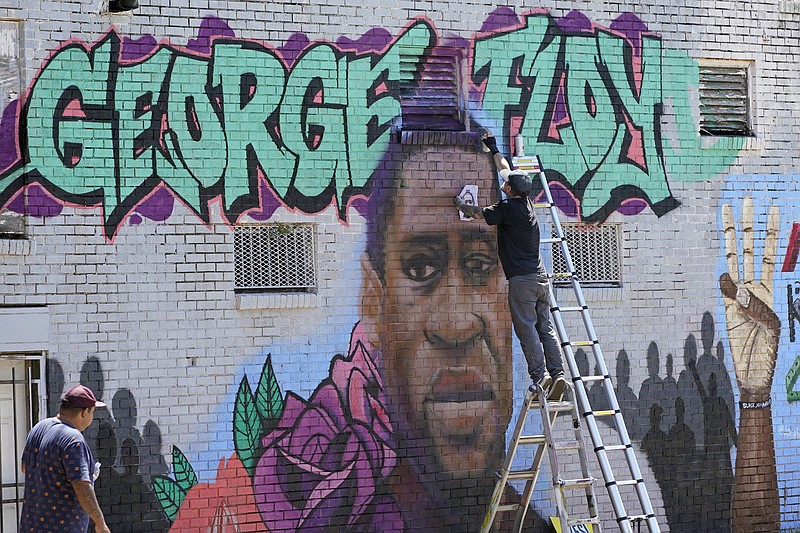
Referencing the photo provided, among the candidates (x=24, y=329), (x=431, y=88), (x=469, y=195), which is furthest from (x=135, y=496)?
(x=431, y=88)

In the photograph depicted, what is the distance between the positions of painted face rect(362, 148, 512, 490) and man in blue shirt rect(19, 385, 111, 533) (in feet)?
12.1

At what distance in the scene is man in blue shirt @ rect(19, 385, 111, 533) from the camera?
6.93m

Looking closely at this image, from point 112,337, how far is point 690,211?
18.6 feet

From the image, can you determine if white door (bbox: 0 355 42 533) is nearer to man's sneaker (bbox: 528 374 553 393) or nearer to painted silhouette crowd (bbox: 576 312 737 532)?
man's sneaker (bbox: 528 374 553 393)

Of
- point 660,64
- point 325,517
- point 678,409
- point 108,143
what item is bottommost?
point 325,517

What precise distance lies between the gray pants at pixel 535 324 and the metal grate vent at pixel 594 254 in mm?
1743

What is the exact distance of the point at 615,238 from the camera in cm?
1110

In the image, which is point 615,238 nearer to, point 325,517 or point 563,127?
point 563,127

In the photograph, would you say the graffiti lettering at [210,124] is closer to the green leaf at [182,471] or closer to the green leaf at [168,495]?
the green leaf at [182,471]

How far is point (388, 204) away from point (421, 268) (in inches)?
26.1

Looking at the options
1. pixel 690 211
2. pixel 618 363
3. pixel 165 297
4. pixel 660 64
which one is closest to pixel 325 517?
pixel 165 297

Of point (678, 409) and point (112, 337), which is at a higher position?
point (112, 337)

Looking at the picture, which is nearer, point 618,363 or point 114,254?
point 114,254

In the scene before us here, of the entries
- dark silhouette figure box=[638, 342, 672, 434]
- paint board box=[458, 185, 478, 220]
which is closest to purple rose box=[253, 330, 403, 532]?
paint board box=[458, 185, 478, 220]
